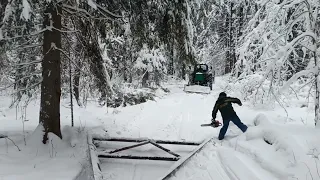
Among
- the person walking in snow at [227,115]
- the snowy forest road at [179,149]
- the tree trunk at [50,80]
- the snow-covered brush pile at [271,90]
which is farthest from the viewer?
the person walking in snow at [227,115]

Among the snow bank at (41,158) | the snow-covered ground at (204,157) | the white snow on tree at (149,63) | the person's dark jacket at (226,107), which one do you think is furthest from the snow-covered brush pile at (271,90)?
the white snow on tree at (149,63)

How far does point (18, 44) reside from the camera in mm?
8562

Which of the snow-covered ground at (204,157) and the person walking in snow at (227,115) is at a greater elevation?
the person walking in snow at (227,115)

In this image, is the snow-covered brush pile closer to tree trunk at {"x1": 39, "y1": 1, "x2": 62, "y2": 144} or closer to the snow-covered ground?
the snow-covered ground

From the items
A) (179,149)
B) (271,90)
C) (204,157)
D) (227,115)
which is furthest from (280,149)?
(179,149)

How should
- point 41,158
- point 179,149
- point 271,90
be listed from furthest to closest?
point 271,90, point 179,149, point 41,158

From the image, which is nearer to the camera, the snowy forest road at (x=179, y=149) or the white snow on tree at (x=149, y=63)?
the snowy forest road at (x=179, y=149)

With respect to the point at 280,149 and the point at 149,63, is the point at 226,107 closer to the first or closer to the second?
the point at 280,149

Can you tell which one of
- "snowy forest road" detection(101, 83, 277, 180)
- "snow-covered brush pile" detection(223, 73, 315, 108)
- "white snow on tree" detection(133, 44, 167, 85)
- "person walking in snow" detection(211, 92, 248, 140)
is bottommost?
"snowy forest road" detection(101, 83, 277, 180)

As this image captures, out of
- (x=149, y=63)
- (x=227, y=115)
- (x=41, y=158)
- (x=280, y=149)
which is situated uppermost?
(x=149, y=63)

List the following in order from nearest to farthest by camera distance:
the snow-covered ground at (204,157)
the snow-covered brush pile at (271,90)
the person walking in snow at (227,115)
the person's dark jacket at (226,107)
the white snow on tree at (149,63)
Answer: the snow-covered ground at (204,157), the snow-covered brush pile at (271,90), the person walking in snow at (227,115), the person's dark jacket at (226,107), the white snow on tree at (149,63)

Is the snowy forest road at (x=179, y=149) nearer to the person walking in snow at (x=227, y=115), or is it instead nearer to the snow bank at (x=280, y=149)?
the snow bank at (x=280, y=149)

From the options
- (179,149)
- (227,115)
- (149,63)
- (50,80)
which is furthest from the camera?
(149,63)

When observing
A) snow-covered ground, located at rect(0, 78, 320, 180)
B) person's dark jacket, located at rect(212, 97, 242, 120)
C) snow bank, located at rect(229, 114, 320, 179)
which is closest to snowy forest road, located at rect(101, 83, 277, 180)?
snow-covered ground, located at rect(0, 78, 320, 180)
